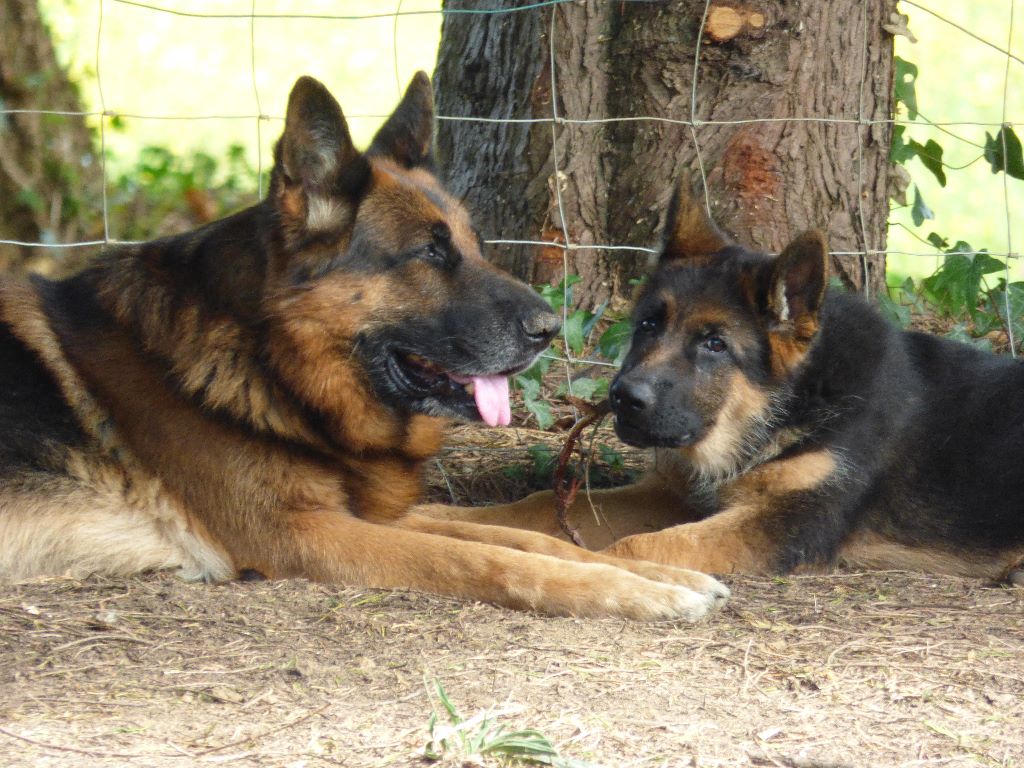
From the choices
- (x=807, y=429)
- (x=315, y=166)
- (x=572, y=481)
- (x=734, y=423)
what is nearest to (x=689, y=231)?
(x=734, y=423)

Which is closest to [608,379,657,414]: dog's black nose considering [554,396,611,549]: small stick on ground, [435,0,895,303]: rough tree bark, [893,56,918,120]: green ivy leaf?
[554,396,611,549]: small stick on ground

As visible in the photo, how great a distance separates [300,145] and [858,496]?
7.94ft

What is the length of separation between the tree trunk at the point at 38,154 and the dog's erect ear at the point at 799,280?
5489 mm

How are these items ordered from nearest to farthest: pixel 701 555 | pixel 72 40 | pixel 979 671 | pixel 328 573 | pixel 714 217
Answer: pixel 979 671, pixel 328 573, pixel 701 555, pixel 714 217, pixel 72 40

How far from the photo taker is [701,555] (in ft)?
14.2

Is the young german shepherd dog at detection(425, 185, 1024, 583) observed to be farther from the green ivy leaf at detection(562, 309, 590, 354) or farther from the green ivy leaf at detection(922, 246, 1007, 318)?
the green ivy leaf at detection(922, 246, 1007, 318)

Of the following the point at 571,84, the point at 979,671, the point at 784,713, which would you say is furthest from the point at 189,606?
the point at 571,84

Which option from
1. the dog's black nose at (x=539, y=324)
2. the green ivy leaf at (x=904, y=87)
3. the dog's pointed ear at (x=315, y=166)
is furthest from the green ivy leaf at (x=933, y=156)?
the dog's pointed ear at (x=315, y=166)

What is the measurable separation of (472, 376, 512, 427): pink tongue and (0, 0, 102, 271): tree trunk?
16.6ft

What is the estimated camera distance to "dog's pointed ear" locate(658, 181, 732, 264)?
4852mm

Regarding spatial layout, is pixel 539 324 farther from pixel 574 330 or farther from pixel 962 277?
pixel 962 277

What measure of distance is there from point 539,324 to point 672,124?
208 cm

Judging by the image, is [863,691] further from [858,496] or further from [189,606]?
[189,606]

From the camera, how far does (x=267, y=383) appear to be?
3943 mm
